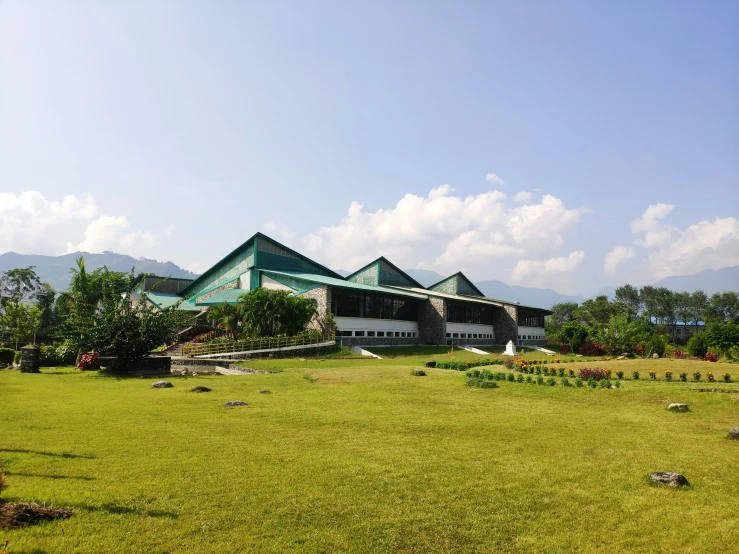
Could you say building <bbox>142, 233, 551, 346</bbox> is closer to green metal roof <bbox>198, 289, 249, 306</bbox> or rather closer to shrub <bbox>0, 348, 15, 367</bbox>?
green metal roof <bbox>198, 289, 249, 306</bbox>

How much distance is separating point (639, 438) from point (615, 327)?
31688 mm

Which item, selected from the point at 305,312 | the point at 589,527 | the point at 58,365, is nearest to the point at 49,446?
the point at 589,527

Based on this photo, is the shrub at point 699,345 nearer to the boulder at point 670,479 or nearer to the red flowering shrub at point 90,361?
the boulder at point 670,479

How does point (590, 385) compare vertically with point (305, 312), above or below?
below

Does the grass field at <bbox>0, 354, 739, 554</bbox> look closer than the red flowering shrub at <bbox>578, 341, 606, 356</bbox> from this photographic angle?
Yes

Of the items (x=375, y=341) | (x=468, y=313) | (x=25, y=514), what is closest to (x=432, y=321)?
(x=468, y=313)

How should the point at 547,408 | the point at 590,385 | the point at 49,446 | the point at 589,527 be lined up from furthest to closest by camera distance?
the point at 590,385, the point at 547,408, the point at 49,446, the point at 589,527

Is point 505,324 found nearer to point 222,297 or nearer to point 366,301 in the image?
point 366,301

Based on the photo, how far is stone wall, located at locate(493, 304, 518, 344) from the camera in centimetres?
6234

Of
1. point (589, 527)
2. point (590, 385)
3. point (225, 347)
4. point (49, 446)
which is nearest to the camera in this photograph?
point (589, 527)

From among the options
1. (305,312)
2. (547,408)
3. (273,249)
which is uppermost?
(273,249)

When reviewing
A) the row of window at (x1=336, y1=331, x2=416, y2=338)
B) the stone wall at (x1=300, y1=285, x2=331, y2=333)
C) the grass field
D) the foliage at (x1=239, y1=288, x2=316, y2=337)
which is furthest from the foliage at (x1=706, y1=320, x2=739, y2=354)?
the foliage at (x1=239, y1=288, x2=316, y2=337)

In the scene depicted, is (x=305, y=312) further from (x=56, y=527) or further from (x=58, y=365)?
(x=56, y=527)

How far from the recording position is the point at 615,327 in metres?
38.7
